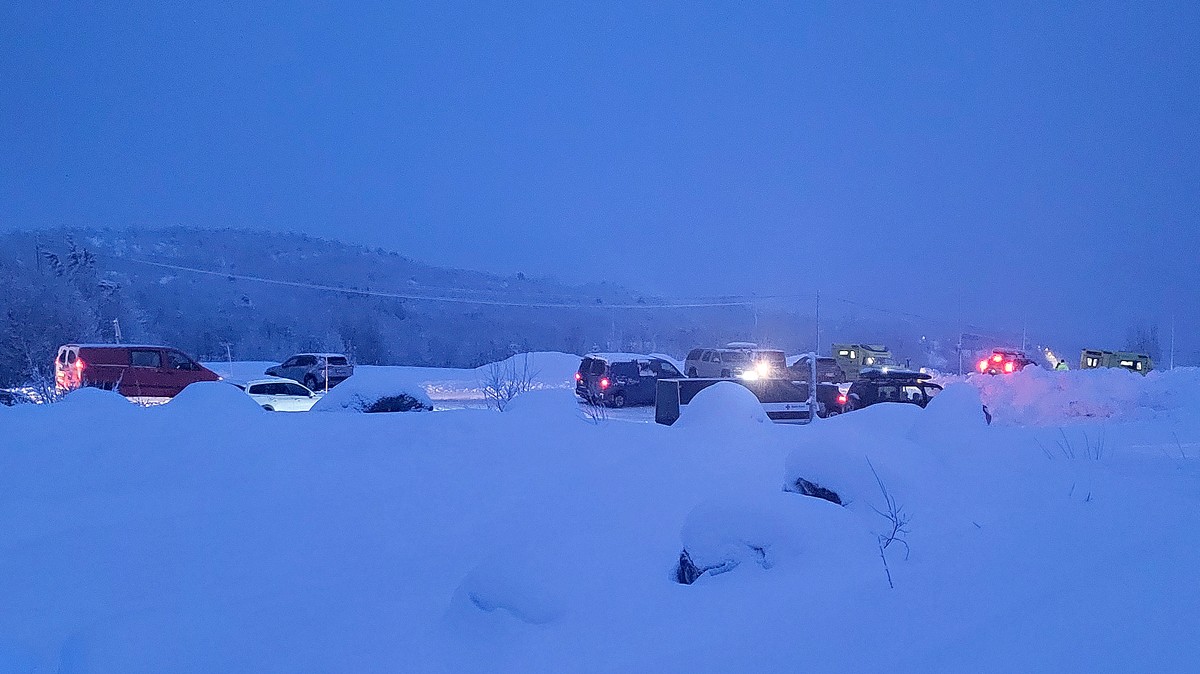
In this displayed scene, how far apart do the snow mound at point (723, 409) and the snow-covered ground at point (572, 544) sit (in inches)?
3.1

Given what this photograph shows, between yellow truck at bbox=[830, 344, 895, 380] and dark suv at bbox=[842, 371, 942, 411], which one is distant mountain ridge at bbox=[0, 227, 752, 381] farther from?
dark suv at bbox=[842, 371, 942, 411]

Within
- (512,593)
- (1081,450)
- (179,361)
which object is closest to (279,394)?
(179,361)

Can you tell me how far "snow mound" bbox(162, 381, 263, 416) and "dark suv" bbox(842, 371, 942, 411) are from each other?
44.7 ft

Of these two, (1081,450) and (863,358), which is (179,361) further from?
(863,358)

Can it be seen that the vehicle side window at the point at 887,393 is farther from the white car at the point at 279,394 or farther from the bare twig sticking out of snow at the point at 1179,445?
the white car at the point at 279,394

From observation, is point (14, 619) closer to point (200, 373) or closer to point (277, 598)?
point (277, 598)

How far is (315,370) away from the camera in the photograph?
94.2 feet

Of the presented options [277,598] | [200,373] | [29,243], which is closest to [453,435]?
[277,598]

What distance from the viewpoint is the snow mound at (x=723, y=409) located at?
10812 millimetres

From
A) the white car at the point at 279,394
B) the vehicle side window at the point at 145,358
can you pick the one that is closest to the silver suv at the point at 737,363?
the white car at the point at 279,394

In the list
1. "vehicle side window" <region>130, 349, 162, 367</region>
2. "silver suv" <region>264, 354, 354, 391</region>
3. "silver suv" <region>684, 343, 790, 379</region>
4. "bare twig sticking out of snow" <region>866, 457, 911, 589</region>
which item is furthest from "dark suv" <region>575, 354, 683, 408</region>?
"bare twig sticking out of snow" <region>866, 457, 911, 589</region>

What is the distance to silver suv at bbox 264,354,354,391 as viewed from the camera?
93.9 feet

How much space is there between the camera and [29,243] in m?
80.6

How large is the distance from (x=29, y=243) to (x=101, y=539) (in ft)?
318
